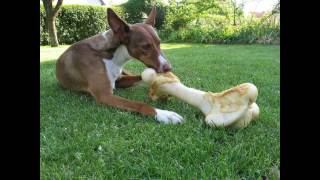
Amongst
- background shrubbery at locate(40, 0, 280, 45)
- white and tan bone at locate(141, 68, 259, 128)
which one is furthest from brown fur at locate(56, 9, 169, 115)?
background shrubbery at locate(40, 0, 280, 45)

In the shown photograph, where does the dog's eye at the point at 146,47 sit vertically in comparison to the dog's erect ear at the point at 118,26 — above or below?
below

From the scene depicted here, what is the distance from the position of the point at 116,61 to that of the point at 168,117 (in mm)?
1221

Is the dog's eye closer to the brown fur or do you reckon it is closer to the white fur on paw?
the brown fur

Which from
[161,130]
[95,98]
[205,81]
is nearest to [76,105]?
[95,98]

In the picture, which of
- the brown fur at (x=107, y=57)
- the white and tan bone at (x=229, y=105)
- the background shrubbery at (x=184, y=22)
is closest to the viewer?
the white and tan bone at (x=229, y=105)

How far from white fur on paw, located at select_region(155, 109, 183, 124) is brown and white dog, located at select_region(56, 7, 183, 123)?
211 millimetres

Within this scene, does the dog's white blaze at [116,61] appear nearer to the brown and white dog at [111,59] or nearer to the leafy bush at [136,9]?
the brown and white dog at [111,59]

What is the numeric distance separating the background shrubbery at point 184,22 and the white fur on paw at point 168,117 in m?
11.2

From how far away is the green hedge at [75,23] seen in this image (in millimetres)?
16734

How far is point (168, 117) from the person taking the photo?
2912 mm

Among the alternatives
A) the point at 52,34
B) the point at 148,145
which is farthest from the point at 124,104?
the point at 52,34

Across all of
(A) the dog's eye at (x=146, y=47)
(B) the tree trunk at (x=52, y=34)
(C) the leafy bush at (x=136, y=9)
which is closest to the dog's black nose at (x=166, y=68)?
(A) the dog's eye at (x=146, y=47)
